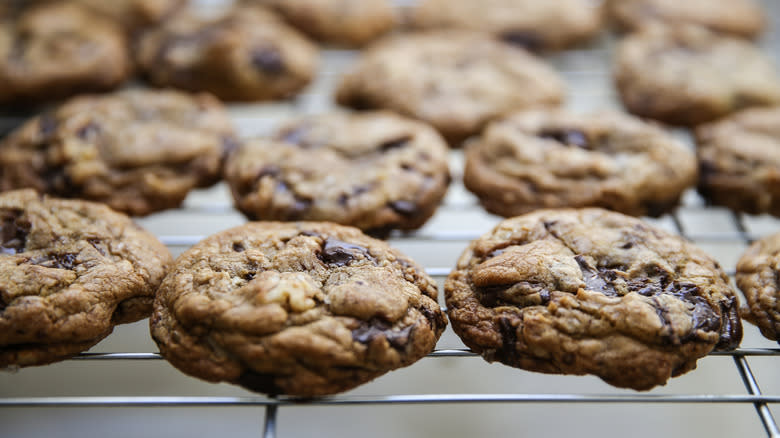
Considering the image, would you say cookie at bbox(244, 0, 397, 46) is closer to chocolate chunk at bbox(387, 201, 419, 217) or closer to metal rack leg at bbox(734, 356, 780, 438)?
chocolate chunk at bbox(387, 201, 419, 217)

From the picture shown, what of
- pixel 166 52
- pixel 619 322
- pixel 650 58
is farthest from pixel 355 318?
pixel 650 58

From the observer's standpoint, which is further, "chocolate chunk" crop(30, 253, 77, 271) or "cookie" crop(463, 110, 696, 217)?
"cookie" crop(463, 110, 696, 217)

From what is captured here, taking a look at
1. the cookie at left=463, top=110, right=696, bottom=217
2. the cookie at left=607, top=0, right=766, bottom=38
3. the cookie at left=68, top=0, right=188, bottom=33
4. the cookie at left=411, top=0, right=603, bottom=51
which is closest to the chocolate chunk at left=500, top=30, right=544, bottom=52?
the cookie at left=411, top=0, right=603, bottom=51

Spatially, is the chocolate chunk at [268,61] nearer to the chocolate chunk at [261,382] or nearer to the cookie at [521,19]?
the cookie at [521,19]

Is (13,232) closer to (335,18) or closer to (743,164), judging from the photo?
(335,18)

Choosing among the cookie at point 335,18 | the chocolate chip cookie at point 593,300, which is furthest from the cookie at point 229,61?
the chocolate chip cookie at point 593,300

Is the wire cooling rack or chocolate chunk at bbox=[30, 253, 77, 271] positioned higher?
chocolate chunk at bbox=[30, 253, 77, 271]
